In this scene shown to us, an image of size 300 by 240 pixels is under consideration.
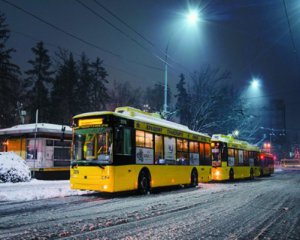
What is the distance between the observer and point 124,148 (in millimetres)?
14898

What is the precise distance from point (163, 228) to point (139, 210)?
2843 millimetres

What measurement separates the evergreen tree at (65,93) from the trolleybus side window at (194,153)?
34661mm

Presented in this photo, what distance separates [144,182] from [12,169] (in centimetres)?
806

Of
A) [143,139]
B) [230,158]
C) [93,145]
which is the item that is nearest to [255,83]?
[230,158]

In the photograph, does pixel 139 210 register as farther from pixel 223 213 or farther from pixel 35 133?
pixel 35 133

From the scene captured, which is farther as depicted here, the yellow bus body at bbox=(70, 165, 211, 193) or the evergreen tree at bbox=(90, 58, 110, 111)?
the evergreen tree at bbox=(90, 58, 110, 111)

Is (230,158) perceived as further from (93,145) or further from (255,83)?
(93,145)

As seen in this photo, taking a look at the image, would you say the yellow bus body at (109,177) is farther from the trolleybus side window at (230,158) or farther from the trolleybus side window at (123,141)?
the trolleybus side window at (230,158)

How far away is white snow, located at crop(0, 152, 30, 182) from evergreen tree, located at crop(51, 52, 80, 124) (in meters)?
33.3

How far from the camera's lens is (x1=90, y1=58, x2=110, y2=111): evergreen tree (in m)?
62.8

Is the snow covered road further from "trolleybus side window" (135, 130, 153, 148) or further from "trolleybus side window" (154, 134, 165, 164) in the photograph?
"trolleybus side window" (154, 134, 165, 164)

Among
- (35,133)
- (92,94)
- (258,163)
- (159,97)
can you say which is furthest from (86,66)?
(35,133)

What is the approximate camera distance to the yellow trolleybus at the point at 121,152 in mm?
14297

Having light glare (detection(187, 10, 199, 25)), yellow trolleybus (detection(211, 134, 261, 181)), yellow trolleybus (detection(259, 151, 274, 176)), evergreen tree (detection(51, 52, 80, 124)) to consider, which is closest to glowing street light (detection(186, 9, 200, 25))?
light glare (detection(187, 10, 199, 25))
